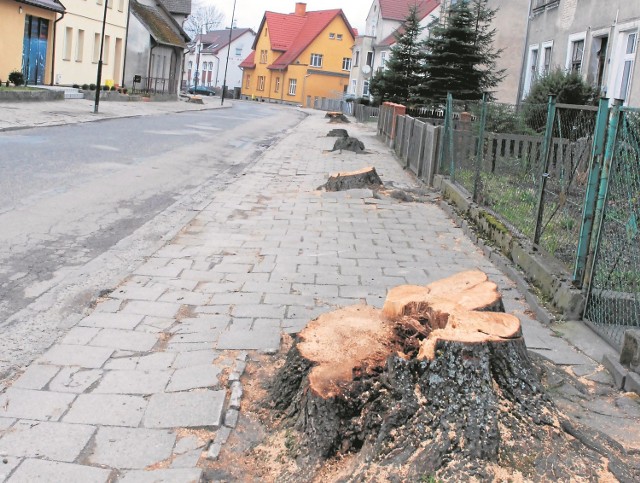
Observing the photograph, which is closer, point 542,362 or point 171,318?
point 542,362

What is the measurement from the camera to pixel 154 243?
8273mm

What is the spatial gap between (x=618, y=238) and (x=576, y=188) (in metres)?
1.12

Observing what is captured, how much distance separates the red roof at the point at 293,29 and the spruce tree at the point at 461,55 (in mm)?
60909

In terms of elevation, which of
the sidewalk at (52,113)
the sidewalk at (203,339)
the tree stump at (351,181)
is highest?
the sidewalk at (52,113)

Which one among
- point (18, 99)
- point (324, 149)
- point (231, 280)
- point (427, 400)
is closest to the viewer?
point (427, 400)

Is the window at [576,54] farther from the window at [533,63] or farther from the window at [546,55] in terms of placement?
the window at [533,63]

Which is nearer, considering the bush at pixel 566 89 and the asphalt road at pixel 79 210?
the asphalt road at pixel 79 210

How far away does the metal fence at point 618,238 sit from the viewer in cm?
536

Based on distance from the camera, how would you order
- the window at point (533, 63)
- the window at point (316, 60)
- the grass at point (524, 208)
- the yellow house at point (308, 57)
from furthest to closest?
the window at point (316, 60), the yellow house at point (308, 57), the window at point (533, 63), the grass at point (524, 208)

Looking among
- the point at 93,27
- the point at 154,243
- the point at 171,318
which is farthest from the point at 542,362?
the point at 93,27

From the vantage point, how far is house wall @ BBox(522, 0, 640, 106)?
671 inches

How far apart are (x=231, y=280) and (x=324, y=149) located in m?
16.4

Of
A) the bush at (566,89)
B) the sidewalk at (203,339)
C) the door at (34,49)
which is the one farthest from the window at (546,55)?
the door at (34,49)

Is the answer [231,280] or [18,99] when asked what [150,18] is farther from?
[231,280]
